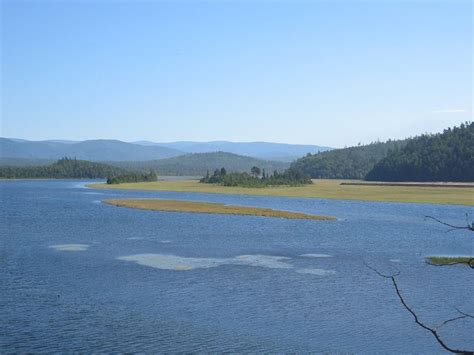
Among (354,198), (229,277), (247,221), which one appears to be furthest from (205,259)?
(354,198)

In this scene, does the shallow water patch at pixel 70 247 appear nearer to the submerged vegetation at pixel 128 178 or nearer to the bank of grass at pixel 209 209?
the bank of grass at pixel 209 209

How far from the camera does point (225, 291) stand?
93.1 ft

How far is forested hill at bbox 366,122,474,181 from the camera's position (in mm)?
143000

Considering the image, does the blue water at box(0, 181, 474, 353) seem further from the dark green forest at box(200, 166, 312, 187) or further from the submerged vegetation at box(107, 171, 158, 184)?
the submerged vegetation at box(107, 171, 158, 184)

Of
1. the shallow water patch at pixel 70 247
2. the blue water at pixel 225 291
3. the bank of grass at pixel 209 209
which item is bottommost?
the blue water at pixel 225 291

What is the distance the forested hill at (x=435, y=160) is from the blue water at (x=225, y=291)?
317 feet

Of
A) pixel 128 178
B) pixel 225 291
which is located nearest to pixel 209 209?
pixel 225 291

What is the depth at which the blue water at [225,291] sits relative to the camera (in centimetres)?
2161

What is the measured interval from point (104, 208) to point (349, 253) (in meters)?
46.9

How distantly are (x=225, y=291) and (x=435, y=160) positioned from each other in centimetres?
13149

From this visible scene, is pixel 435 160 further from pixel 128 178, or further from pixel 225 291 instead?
pixel 225 291

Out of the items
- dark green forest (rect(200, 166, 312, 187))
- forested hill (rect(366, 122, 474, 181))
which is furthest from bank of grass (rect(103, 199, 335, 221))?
forested hill (rect(366, 122, 474, 181))

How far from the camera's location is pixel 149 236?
4928cm

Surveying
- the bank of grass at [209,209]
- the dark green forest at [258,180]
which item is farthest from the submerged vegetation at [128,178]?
the bank of grass at [209,209]
